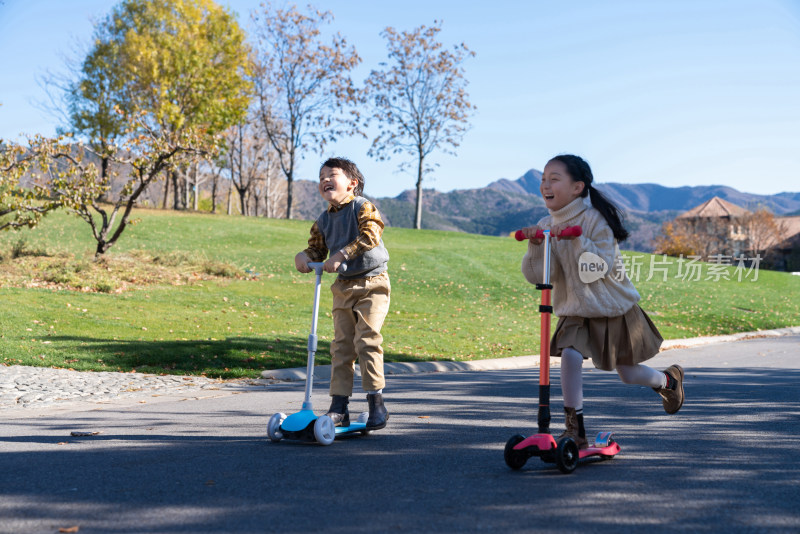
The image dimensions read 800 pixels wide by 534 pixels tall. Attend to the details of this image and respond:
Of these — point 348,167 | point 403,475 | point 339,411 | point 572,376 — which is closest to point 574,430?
point 572,376

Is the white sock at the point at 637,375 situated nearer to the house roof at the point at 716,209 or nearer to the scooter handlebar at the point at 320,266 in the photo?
the scooter handlebar at the point at 320,266

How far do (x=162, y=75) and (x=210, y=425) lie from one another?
41.4 m

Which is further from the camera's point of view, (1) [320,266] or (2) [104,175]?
(2) [104,175]

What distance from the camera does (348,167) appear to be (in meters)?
5.34

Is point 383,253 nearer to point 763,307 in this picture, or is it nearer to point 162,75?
point 763,307

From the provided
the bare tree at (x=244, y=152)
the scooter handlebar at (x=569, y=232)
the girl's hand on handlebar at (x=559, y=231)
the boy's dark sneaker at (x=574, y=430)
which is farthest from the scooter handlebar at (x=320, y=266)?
the bare tree at (x=244, y=152)

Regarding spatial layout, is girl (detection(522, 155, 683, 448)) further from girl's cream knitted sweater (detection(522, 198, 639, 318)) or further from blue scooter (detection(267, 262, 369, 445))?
blue scooter (detection(267, 262, 369, 445))

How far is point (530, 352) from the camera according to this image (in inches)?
533

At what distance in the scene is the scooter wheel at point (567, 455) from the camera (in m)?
3.96

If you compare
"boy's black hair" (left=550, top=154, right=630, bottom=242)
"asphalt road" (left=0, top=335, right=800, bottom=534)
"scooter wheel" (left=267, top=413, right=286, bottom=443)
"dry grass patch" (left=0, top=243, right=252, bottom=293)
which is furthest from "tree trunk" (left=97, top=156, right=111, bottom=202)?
"boy's black hair" (left=550, top=154, right=630, bottom=242)

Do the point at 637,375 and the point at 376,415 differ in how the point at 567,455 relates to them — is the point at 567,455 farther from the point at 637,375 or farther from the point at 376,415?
the point at 376,415

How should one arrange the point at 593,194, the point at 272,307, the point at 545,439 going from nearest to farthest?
the point at 545,439 < the point at 593,194 < the point at 272,307

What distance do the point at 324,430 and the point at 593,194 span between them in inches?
89.7

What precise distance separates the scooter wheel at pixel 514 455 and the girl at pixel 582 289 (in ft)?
1.19
